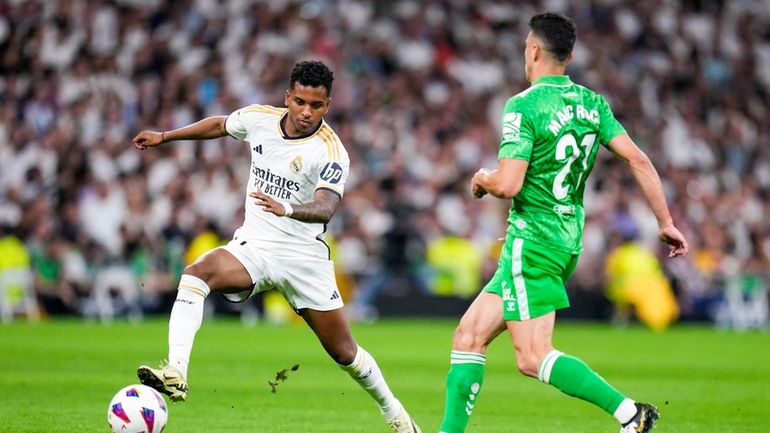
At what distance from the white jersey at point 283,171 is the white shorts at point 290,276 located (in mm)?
62

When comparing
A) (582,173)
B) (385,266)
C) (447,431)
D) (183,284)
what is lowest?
(385,266)

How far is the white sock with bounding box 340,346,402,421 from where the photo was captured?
8320 millimetres

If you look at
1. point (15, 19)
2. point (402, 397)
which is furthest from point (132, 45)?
point (402, 397)

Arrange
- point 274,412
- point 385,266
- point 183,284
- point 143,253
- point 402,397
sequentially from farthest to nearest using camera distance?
1. point 385,266
2. point 143,253
3. point 402,397
4. point 274,412
5. point 183,284

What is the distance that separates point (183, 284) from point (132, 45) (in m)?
17.5

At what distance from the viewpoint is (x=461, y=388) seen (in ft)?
23.1

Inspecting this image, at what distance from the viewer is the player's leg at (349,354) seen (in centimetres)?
825

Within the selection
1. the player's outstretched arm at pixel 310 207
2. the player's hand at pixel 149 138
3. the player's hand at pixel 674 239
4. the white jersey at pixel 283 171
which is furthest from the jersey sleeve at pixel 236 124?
the player's hand at pixel 674 239

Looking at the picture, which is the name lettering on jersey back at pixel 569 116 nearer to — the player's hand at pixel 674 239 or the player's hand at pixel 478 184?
the player's hand at pixel 478 184

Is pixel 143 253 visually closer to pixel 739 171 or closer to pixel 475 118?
pixel 475 118

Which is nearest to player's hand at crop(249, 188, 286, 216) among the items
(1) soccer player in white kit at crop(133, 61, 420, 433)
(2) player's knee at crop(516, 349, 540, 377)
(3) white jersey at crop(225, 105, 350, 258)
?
(1) soccer player in white kit at crop(133, 61, 420, 433)

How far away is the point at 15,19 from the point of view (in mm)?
23500

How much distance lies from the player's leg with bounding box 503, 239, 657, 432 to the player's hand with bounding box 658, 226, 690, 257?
55 centimetres

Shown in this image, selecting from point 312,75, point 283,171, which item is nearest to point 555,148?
point 312,75
